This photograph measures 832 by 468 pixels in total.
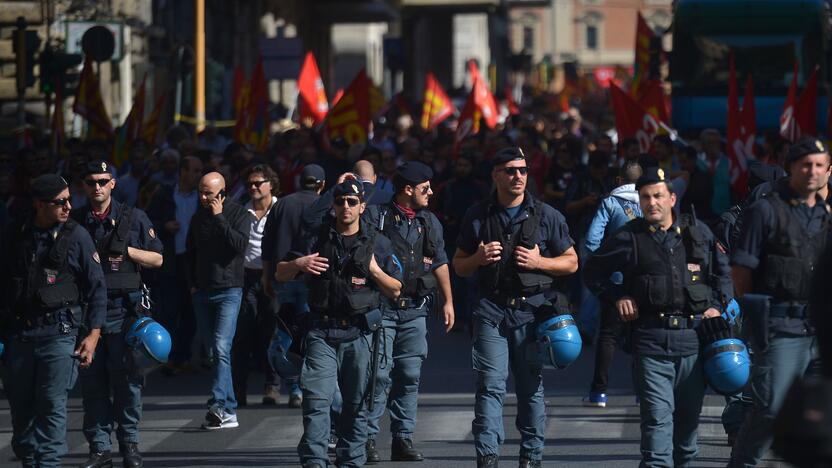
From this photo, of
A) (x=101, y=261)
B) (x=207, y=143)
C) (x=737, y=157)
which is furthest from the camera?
(x=207, y=143)

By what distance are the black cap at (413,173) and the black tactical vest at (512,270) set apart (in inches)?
28.3

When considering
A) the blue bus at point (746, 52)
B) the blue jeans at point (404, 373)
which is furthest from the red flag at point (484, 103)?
the blue jeans at point (404, 373)

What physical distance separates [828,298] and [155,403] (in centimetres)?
733

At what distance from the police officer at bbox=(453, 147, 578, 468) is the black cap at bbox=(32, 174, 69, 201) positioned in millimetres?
2072

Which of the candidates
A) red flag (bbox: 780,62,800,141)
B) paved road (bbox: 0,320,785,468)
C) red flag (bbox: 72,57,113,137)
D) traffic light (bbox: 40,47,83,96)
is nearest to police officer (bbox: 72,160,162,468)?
paved road (bbox: 0,320,785,468)

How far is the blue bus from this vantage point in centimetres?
2266

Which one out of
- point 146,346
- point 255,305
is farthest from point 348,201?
point 255,305

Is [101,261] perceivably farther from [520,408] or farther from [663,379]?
[663,379]

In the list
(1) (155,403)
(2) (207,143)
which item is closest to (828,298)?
(1) (155,403)

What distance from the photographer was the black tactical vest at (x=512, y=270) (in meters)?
9.16

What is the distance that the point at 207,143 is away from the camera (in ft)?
67.9

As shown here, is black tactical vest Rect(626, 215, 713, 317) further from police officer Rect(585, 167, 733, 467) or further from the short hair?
the short hair

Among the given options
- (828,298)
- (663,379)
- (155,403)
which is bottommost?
(155,403)

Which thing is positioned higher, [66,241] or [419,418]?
[66,241]
